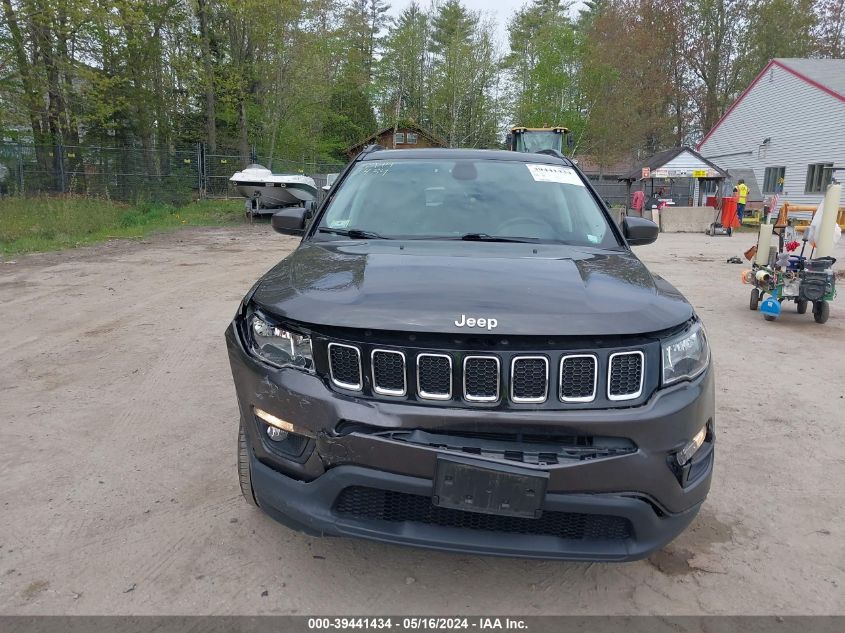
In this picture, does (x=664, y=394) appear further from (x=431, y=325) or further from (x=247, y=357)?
(x=247, y=357)

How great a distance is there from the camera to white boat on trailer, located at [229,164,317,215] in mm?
20031

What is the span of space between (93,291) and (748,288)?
9687 millimetres

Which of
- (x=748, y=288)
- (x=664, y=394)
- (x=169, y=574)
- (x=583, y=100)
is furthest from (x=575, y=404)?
(x=583, y=100)

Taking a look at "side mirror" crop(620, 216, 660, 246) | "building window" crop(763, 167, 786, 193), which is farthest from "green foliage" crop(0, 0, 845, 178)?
"side mirror" crop(620, 216, 660, 246)

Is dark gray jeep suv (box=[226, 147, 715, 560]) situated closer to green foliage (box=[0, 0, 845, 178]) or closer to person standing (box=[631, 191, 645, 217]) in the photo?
green foliage (box=[0, 0, 845, 178])

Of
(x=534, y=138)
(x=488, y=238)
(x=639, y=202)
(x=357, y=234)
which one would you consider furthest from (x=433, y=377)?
(x=639, y=202)

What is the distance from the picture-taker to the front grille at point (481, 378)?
2.16m

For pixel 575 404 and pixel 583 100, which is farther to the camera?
pixel 583 100

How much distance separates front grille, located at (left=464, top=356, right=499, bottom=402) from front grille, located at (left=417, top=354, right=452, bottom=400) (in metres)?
0.06

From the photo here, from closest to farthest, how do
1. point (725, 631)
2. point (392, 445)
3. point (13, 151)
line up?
point (392, 445) < point (725, 631) < point (13, 151)

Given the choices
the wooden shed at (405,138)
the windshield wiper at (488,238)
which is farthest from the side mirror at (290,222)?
the wooden shed at (405,138)

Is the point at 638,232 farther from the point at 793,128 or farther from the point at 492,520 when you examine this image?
the point at 793,128

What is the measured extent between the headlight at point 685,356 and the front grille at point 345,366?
3.57 feet

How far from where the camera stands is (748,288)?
10.1 meters
